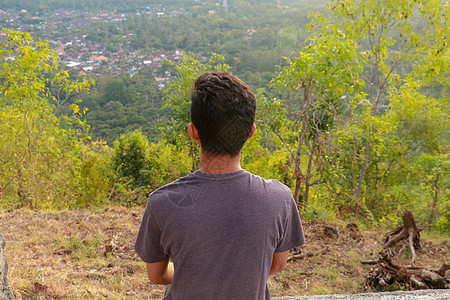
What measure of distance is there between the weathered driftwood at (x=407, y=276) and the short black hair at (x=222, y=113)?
3.16m

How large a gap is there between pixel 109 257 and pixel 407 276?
10.3ft

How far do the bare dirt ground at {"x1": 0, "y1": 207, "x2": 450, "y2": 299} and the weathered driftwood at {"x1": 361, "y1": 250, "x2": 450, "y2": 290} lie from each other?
0.19 m

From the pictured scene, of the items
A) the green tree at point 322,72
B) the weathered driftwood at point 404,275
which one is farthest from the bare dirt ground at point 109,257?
the green tree at point 322,72

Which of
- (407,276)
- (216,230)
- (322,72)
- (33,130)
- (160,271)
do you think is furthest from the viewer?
(33,130)

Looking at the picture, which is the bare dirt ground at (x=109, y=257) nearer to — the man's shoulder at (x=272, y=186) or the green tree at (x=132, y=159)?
the man's shoulder at (x=272, y=186)

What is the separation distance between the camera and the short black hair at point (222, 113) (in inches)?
36.7

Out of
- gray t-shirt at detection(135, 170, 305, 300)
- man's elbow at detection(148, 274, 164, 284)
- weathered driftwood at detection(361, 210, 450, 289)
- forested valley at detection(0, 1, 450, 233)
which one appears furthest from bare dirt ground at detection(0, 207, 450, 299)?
gray t-shirt at detection(135, 170, 305, 300)

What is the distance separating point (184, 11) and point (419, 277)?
202ft

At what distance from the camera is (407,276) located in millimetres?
3303

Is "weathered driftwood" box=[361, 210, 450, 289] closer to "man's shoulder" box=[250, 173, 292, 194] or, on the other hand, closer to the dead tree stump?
the dead tree stump

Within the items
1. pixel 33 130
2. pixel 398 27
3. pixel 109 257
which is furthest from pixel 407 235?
pixel 33 130

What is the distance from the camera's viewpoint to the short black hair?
3.06 feet

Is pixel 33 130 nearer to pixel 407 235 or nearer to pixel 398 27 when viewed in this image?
pixel 407 235

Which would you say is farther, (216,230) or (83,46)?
(83,46)
